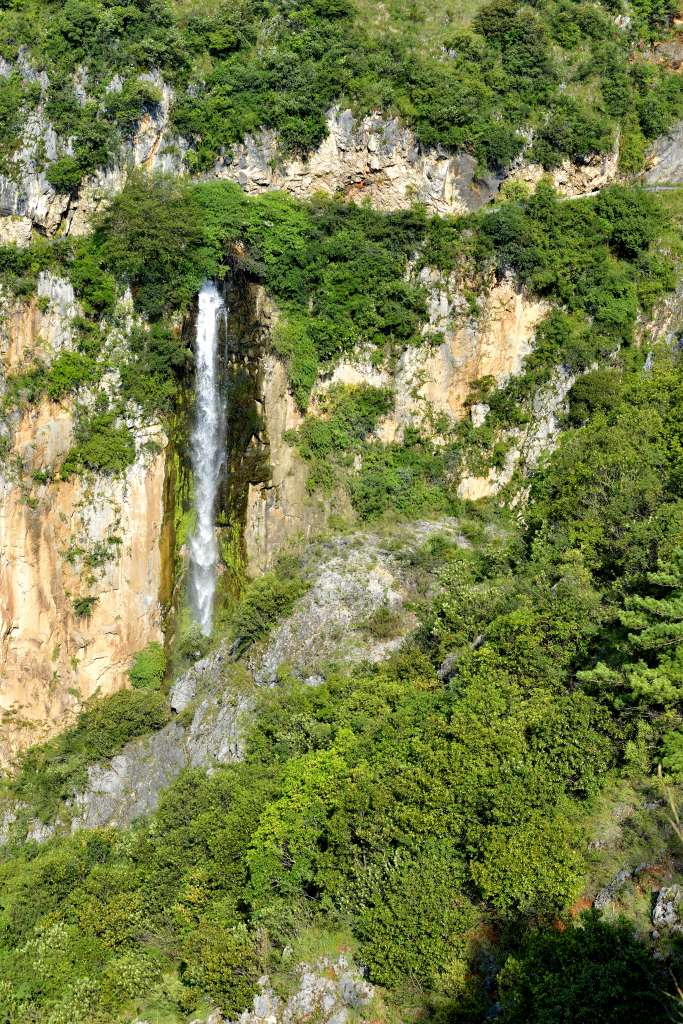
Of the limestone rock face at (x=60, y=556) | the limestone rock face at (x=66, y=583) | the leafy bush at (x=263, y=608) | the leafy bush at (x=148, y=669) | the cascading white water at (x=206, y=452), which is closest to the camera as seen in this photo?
the leafy bush at (x=263, y=608)

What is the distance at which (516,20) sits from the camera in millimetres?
33531

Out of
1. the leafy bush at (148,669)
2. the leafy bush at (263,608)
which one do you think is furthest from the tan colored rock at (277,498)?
the leafy bush at (148,669)

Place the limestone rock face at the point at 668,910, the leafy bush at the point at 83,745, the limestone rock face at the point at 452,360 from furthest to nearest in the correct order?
the limestone rock face at the point at 452,360 → the leafy bush at the point at 83,745 → the limestone rock face at the point at 668,910

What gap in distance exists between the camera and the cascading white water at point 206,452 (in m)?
31.5

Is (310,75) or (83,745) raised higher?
(310,75)

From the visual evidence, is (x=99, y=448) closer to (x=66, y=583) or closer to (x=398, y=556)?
(x=66, y=583)

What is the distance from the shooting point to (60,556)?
30.6 metres

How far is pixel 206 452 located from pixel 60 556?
5378mm

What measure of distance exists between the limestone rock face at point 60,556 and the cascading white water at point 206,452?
1095 millimetres

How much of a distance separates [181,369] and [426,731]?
15507 mm

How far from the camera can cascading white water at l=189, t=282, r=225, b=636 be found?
31.5 meters

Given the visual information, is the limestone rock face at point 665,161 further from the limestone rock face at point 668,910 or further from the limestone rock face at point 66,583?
the limestone rock face at point 668,910

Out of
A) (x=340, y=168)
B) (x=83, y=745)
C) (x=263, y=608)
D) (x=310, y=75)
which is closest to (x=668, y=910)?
(x=263, y=608)

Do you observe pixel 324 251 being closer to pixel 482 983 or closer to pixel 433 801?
pixel 433 801
